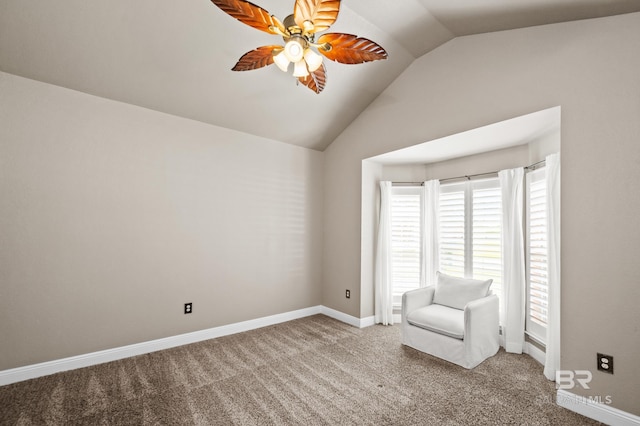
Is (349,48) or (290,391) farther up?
(349,48)

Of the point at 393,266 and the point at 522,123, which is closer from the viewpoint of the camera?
the point at 522,123

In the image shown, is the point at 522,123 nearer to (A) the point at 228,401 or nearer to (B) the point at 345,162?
(B) the point at 345,162

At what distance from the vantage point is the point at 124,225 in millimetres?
3043

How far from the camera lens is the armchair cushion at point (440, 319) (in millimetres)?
2910

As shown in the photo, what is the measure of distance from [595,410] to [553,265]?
1115 millimetres

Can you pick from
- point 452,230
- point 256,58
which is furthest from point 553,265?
point 256,58

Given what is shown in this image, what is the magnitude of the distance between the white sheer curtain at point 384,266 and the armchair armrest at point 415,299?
692 mm

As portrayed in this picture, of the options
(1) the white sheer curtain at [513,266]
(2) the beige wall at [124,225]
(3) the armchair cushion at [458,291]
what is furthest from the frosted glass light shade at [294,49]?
(3) the armchair cushion at [458,291]

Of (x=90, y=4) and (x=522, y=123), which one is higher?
(x=90, y=4)

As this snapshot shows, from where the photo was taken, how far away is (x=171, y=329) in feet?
10.9

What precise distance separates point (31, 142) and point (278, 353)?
3.12 meters

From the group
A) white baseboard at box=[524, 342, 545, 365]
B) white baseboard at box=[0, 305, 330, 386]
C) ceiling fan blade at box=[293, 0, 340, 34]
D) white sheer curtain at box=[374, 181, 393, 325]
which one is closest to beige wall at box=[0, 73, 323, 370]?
white baseboard at box=[0, 305, 330, 386]

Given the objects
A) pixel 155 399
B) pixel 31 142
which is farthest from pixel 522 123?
pixel 31 142

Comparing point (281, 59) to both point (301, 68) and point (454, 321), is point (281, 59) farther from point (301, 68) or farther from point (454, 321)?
point (454, 321)
